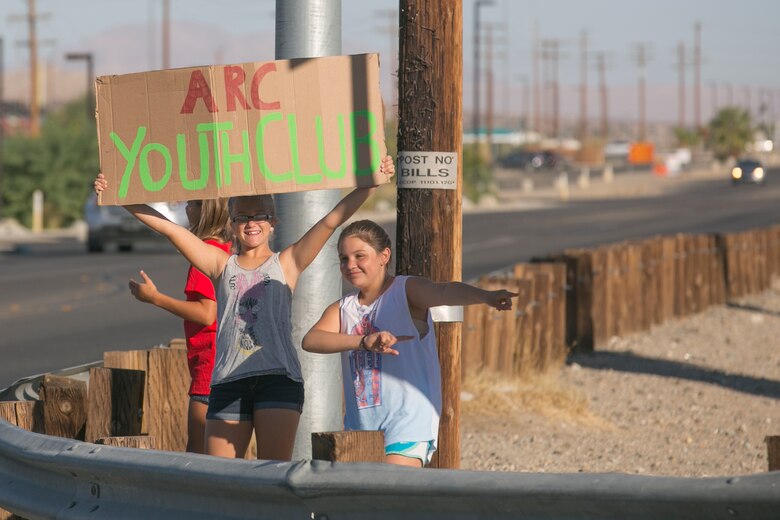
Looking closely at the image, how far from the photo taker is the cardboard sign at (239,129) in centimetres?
545

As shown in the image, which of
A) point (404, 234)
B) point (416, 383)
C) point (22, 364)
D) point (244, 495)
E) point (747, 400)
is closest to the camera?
point (244, 495)

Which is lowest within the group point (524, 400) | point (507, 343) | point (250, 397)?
point (524, 400)

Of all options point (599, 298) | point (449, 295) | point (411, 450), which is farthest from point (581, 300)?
point (411, 450)

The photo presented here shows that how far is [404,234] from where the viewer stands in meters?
6.56

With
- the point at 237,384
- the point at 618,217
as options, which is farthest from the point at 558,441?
the point at 618,217

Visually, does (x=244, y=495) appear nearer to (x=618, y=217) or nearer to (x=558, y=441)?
(x=558, y=441)

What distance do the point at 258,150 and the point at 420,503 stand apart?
214cm

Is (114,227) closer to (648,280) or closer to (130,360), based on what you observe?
(648,280)

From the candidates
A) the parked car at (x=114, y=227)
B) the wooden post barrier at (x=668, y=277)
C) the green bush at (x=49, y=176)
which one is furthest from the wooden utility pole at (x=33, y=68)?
the wooden post barrier at (x=668, y=277)

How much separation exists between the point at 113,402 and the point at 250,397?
707 mm

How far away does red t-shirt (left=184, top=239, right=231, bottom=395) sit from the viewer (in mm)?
5836

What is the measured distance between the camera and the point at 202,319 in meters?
5.77

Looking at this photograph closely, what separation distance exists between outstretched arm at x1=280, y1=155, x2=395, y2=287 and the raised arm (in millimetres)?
372

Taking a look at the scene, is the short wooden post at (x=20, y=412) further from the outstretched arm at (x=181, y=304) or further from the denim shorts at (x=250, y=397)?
the denim shorts at (x=250, y=397)
